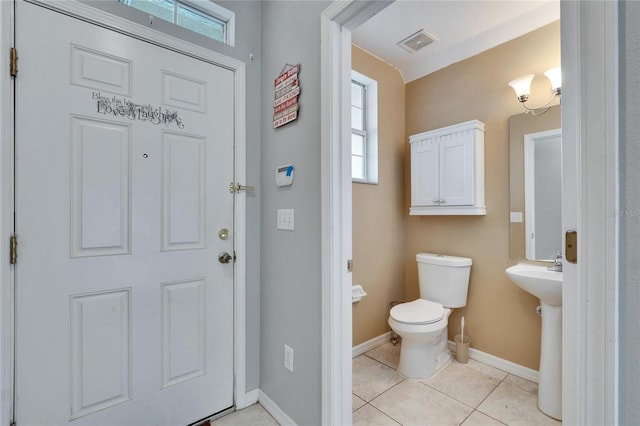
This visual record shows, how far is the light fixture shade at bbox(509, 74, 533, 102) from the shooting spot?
6.61 ft

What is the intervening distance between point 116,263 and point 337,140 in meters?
1.15

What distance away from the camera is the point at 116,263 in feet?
4.43

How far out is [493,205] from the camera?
2.26 m

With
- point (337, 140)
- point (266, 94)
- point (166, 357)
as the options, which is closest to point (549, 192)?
point (337, 140)

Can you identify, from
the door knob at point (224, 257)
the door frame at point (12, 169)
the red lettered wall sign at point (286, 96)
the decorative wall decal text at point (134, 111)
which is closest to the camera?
the door frame at point (12, 169)

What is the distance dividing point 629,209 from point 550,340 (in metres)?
1.58

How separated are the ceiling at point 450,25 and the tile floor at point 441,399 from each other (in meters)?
2.43

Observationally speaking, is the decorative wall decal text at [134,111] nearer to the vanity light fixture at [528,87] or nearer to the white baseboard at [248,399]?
the white baseboard at [248,399]

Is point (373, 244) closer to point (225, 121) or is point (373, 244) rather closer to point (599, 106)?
point (225, 121)

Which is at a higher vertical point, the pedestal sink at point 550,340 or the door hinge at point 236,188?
the door hinge at point 236,188

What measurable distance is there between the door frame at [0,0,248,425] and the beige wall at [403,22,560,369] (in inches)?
67.4

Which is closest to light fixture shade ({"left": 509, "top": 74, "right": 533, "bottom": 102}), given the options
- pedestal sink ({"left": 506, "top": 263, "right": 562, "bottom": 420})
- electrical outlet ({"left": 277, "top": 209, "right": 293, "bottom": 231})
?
pedestal sink ({"left": 506, "top": 263, "right": 562, "bottom": 420})

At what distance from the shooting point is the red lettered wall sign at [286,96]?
1.51 metres

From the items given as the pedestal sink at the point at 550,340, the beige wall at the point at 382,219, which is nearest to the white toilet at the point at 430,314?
the beige wall at the point at 382,219
